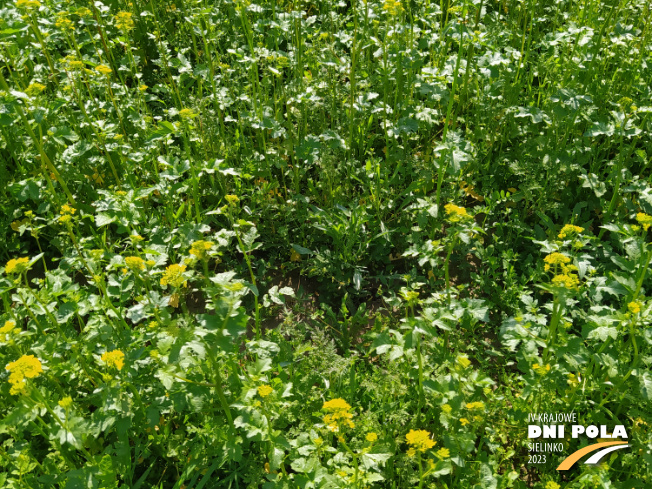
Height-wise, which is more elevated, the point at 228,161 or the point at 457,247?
the point at 228,161

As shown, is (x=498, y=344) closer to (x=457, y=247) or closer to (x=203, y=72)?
(x=457, y=247)

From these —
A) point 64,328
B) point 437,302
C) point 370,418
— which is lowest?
point 370,418

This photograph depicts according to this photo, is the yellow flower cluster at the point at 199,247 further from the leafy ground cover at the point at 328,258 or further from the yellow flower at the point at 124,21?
the yellow flower at the point at 124,21

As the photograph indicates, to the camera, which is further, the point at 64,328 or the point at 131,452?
the point at 64,328

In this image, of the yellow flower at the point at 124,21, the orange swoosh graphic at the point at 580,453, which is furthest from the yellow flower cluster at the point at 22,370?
the yellow flower at the point at 124,21

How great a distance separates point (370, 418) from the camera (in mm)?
2266

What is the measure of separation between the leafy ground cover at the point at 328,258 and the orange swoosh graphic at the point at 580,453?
63mm

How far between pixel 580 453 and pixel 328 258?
156 centimetres

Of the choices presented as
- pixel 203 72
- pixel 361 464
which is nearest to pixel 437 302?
pixel 361 464

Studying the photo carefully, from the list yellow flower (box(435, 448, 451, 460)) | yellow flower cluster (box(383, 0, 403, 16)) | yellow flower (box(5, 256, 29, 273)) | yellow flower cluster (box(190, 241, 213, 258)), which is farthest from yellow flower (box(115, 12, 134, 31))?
yellow flower (box(435, 448, 451, 460))

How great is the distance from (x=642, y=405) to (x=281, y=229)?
1985 mm

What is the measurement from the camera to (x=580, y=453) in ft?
7.27

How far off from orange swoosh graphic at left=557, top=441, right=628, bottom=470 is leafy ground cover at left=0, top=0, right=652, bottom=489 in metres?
0.06

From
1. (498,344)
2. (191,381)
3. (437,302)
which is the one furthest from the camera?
(498,344)
